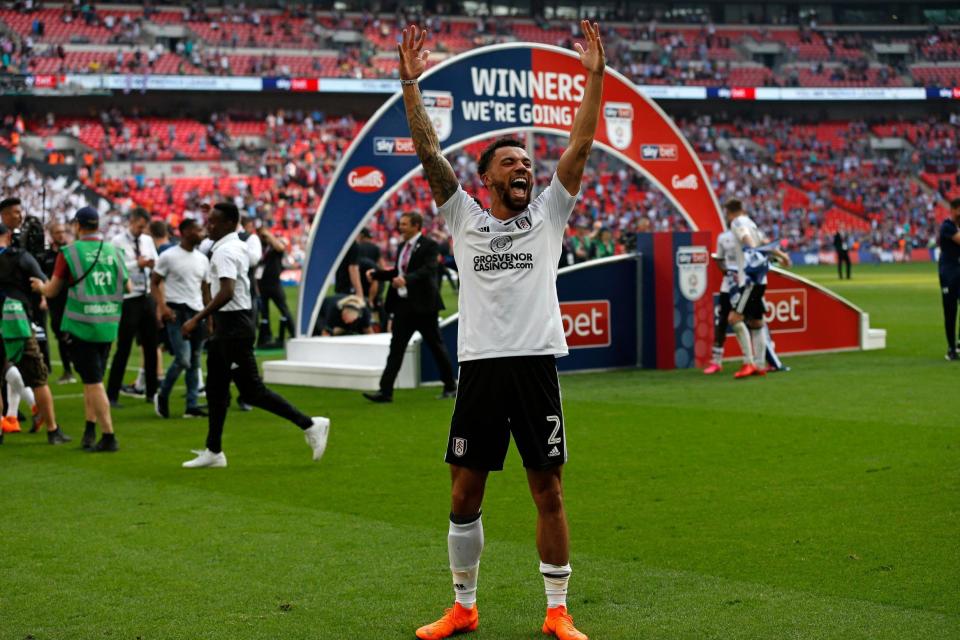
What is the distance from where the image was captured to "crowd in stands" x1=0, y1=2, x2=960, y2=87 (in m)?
51.9

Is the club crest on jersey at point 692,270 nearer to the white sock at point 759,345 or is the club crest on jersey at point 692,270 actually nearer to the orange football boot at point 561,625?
the white sock at point 759,345

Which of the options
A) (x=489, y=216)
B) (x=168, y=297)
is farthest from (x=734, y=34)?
(x=489, y=216)

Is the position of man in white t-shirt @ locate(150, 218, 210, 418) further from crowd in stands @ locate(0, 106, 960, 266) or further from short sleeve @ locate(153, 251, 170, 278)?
crowd in stands @ locate(0, 106, 960, 266)

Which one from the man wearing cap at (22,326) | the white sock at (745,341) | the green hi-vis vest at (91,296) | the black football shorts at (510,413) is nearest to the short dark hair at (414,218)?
the green hi-vis vest at (91,296)

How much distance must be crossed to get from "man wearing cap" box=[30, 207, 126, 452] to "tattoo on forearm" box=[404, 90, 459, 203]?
5462mm

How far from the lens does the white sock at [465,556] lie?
5.11 meters

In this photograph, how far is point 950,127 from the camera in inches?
2640

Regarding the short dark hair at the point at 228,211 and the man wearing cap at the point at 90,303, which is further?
the man wearing cap at the point at 90,303

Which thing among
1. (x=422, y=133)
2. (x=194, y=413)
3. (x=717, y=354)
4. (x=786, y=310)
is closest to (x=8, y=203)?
(x=194, y=413)

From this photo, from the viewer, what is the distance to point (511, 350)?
5.00m

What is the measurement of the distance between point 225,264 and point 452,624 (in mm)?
5152

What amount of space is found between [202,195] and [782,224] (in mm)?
25559

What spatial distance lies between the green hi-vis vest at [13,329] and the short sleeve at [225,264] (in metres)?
2.04

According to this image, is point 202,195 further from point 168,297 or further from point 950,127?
point 950,127
